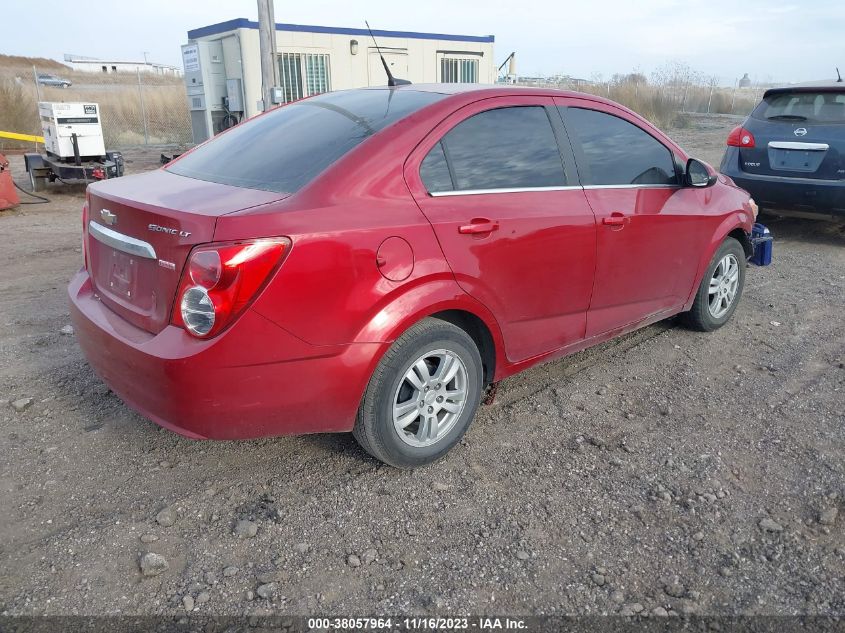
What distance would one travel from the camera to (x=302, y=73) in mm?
16172

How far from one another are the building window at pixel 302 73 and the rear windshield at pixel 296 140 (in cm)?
1299

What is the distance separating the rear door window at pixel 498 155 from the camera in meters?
3.06

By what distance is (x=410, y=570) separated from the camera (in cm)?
252

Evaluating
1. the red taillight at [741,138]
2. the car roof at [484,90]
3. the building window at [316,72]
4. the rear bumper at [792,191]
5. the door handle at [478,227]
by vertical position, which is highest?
the building window at [316,72]

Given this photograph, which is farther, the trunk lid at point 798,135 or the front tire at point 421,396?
the trunk lid at point 798,135

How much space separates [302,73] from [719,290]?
13603 millimetres

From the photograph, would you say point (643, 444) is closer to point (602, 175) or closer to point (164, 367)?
point (602, 175)

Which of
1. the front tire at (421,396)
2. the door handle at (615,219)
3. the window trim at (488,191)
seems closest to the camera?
the front tire at (421,396)

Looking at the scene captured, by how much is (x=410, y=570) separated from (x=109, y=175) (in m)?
10.5

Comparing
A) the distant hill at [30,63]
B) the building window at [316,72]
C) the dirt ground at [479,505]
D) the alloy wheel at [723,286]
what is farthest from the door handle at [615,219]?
the distant hill at [30,63]

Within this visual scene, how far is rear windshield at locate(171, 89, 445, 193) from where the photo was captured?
295 centimetres

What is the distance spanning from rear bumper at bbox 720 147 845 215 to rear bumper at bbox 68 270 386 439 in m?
6.20

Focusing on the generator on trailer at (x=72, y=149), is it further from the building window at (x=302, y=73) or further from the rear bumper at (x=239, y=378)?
the rear bumper at (x=239, y=378)

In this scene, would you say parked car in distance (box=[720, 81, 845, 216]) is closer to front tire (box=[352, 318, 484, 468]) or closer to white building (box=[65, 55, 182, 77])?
front tire (box=[352, 318, 484, 468])
